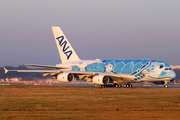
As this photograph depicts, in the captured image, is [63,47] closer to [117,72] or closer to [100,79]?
[117,72]

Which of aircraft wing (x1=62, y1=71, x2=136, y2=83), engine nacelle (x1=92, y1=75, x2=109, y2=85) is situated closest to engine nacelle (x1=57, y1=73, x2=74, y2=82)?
aircraft wing (x1=62, y1=71, x2=136, y2=83)

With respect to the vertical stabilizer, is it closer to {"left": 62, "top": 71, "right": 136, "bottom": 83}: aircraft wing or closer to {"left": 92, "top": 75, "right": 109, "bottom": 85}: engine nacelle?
{"left": 62, "top": 71, "right": 136, "bottom": 83}: aircraft wing

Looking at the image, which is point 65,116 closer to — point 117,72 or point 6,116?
point 6,116

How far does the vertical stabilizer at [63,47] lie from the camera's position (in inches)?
2189

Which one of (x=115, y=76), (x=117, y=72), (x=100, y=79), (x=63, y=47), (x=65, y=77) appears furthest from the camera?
(x=63, y=47)

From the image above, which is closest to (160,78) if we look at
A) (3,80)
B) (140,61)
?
(140,61)

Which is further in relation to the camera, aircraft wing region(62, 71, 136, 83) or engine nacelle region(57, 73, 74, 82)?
engine nacelle region(57, 73, 74, 82)

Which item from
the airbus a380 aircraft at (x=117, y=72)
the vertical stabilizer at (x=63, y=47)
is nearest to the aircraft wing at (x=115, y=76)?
the airbus a380 aircraft at (x=117, y=72)

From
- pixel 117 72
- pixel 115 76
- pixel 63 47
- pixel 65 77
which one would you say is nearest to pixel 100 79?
pixel 115 76

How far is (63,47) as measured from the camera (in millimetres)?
56125


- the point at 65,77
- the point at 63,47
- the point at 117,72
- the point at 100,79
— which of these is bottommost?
the point at 100,79

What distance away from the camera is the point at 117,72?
156 feet

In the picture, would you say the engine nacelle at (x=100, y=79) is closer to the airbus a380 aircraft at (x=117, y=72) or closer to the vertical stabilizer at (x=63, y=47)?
the airbus a380 aircraft at (x=117, y=72)

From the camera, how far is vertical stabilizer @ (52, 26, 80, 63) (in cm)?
5559
